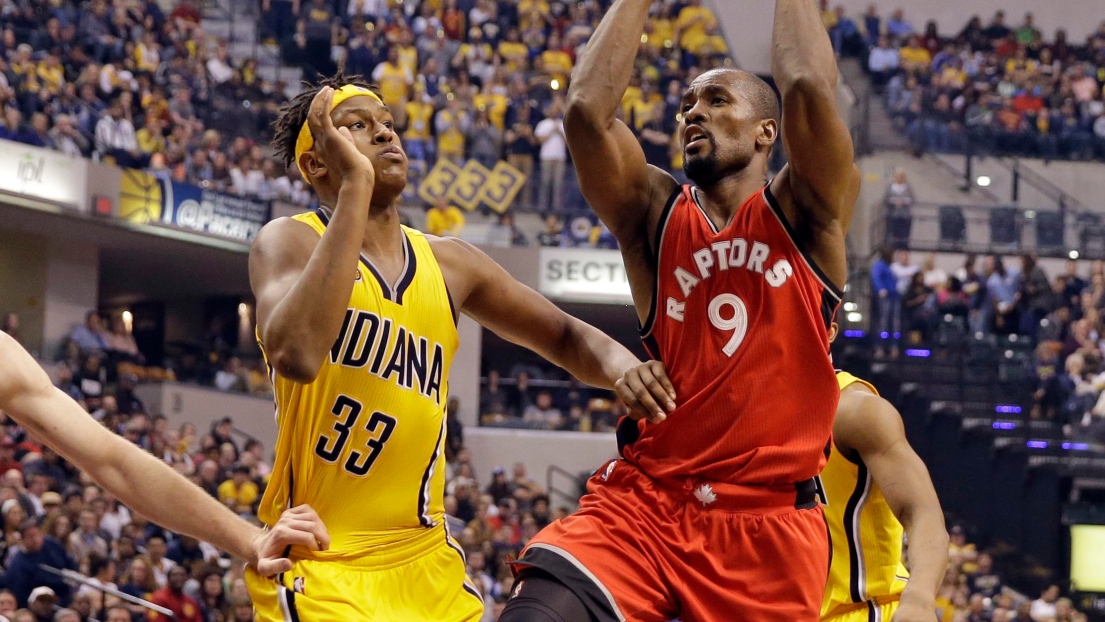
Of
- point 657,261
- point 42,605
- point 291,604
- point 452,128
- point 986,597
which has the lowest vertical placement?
point 986,597

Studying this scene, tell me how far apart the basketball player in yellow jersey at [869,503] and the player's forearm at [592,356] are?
0.85 m

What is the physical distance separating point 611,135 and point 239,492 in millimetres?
10986

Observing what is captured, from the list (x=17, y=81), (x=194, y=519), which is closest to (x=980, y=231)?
(x=17, y=81)

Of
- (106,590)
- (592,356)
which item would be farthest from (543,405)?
(592,356)

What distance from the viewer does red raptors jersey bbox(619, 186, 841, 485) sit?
4.36 m

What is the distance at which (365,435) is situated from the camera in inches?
182

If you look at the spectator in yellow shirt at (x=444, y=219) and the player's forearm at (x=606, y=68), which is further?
the spectator in yellow shirt at (x=444, y=219)

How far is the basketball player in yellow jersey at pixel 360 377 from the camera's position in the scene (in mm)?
4281

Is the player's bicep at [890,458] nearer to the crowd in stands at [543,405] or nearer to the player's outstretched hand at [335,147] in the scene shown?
the player's outstretched hand at [335,147]

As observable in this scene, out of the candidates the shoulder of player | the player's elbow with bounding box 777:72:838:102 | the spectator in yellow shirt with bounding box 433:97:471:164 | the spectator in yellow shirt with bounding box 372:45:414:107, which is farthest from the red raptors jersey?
the spectator in yellow shirt with bounding box 372:45:414:107

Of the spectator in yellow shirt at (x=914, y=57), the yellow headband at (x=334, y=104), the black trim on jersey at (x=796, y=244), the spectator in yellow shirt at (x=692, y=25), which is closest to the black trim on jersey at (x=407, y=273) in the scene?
the yellow headband at (x=334, y=104)

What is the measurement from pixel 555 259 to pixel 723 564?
58.9 feet

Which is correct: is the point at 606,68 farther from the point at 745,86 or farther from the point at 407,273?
the point at 407,273

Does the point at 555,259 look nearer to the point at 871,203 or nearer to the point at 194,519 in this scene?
the point at 871,203
